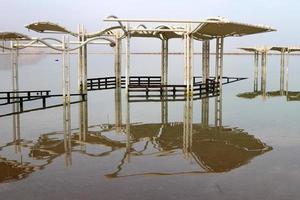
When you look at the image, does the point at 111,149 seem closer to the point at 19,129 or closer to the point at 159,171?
the point at 159,171

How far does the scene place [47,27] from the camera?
24266 millimetres

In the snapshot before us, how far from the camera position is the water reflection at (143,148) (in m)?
10.1

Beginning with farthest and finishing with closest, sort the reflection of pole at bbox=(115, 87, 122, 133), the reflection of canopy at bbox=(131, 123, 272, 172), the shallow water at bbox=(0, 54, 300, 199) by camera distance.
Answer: the reflection of pole at bbox=(115, 87, 122, 133), the reflection of canopy at bbox=(131, 123, 272, 172), the shallow water at bbox=(0, 54, 300, 199)

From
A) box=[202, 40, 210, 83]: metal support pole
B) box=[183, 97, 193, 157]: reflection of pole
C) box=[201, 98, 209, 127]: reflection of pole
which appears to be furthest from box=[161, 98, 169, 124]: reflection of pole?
box=[202, 40, 210, 83]: metal support pole

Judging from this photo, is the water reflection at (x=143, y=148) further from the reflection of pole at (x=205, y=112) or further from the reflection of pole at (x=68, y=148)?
the reflection of pole at (x=205, y=112)

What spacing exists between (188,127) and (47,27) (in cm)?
1241

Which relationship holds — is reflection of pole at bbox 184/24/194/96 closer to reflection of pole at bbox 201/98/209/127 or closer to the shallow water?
reflection of pole at bbox 201/98/209/127

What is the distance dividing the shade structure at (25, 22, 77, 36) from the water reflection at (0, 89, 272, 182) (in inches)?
316

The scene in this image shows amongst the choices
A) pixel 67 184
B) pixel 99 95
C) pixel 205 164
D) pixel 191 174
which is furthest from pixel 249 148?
pixel 99 95

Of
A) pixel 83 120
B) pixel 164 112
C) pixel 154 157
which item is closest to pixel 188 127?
pixel 164 112

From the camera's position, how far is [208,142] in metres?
13.4

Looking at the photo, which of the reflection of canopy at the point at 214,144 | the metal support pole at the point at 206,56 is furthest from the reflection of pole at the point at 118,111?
the metal support pole at the point at 206,56

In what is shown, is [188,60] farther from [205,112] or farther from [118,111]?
[118,111]

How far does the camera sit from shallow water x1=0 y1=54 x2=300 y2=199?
332 inches
